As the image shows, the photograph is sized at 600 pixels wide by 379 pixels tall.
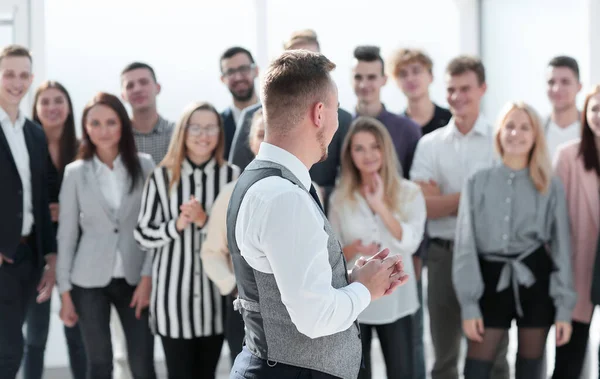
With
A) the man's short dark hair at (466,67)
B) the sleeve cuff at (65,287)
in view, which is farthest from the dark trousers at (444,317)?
the sleeve cuff at (65,287)

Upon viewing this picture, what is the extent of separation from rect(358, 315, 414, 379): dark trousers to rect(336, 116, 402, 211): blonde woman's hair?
530 millimetres

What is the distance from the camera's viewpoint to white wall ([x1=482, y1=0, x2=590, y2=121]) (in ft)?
18.5

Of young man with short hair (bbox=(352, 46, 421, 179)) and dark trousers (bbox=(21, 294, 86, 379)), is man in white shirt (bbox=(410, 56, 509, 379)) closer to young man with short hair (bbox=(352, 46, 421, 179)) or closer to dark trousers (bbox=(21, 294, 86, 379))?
young man with short hair (bbox=(352, 46, 421, 179))

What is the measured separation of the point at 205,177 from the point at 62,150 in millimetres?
986

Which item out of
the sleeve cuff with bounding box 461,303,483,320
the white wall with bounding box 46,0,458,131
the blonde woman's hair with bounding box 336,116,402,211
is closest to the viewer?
the sleeve cuff with bounding box 461,303,483,320

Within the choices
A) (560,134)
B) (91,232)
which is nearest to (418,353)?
(560,134)

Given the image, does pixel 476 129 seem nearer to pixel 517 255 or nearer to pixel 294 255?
pixel 517 255

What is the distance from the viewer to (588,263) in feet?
12.1

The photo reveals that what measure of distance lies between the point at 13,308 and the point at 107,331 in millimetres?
426

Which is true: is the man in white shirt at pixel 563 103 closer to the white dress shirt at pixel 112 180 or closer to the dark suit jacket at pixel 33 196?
the white dress shirt at pixel 112 180

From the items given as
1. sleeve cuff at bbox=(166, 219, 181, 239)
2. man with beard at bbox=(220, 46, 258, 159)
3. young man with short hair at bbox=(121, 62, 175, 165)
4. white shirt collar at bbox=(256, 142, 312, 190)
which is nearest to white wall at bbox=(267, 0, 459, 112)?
man with beard at bbox=(220, 46, 258, 159)

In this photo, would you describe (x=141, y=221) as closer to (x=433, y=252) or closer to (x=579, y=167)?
(x=433, y=252)

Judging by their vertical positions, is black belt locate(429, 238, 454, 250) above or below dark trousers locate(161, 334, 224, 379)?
above

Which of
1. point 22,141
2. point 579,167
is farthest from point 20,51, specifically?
point 579,167
